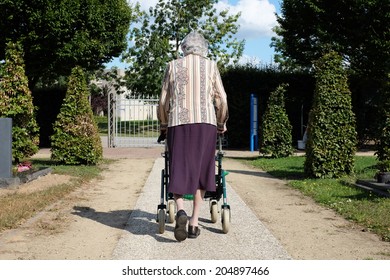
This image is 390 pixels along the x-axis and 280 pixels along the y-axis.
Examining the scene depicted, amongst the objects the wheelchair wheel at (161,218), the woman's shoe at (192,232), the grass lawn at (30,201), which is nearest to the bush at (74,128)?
the grass lawn at (30,201)

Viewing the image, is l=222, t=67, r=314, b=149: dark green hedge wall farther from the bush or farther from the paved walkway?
the paved walkway

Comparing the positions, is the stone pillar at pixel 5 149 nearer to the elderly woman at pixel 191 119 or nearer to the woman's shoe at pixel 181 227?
the elderly woman at pixel 191 119

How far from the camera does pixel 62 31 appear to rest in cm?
2278

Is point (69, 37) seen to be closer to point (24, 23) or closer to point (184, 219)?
point (24, 23)

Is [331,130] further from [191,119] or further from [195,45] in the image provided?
[191,119]

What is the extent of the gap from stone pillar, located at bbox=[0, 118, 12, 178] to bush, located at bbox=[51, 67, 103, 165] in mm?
4079

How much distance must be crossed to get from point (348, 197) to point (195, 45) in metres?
4.61

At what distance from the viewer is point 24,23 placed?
896 inches

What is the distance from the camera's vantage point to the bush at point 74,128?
577 inches

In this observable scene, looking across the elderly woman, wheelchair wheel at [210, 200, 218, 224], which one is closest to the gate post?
wheelchair wheel at [210, 200, 218, 224]

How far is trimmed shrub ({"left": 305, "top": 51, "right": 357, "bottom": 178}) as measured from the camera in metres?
11.7

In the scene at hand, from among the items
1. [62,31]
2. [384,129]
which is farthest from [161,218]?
[62,31]

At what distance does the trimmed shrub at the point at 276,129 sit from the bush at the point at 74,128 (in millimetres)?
5677

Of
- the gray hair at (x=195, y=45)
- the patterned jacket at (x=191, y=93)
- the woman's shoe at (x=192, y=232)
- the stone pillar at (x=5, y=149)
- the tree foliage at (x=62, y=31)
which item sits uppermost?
the tree foliage at (x=62, y=31)
